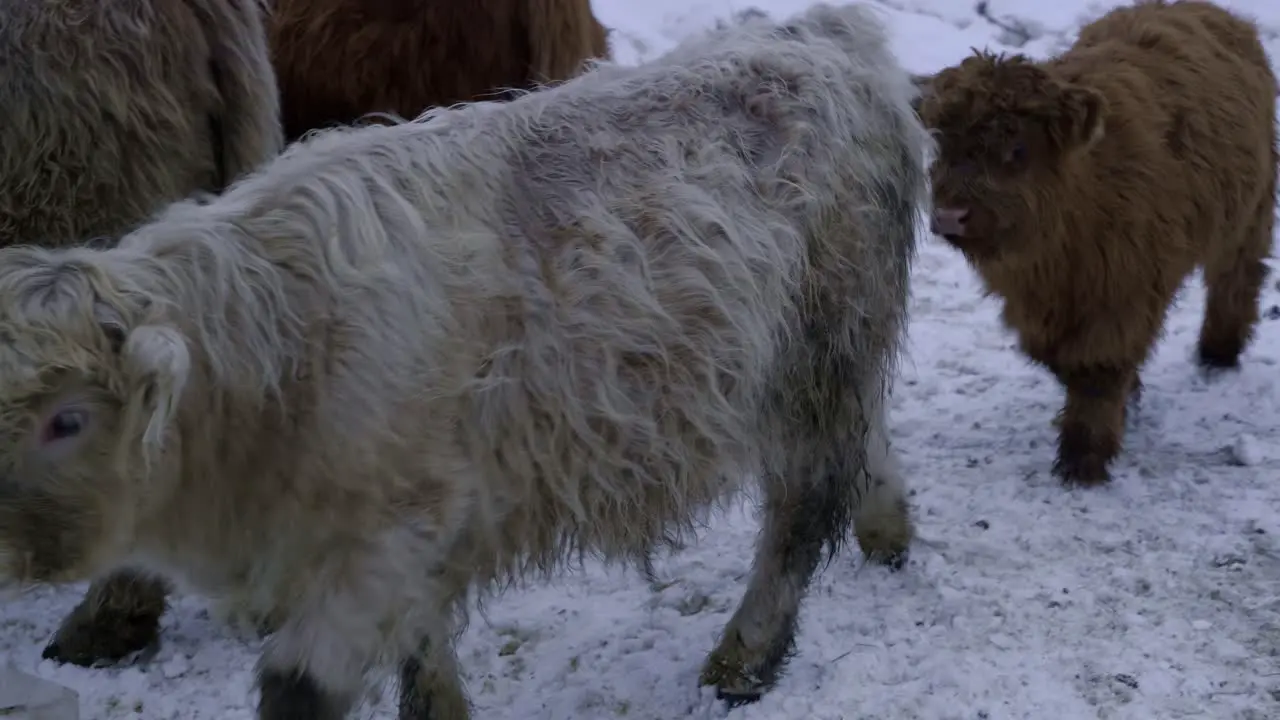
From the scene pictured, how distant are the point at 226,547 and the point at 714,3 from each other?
878 centimetres

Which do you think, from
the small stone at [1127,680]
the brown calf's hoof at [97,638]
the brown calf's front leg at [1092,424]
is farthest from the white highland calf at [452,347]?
the brown calf's front leg at [1092,424]

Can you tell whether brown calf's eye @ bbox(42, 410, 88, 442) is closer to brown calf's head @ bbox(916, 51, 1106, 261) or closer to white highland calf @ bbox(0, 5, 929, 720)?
white highland calf @ bbox(0, 5, 929, 720)

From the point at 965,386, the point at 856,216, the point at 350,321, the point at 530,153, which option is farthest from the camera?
the point at 965,386

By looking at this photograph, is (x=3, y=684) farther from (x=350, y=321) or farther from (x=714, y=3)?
(x=714, y=3)

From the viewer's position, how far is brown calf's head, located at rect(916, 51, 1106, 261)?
15.1ft

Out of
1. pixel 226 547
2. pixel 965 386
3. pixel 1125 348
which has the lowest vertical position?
pixel 965 386

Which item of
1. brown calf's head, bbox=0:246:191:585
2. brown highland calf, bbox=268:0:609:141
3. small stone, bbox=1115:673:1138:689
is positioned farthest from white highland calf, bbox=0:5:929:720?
brown highland calf, bbox=268:0:609:141

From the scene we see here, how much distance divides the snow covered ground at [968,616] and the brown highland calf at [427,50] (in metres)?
1.78

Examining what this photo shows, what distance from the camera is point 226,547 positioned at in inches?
104

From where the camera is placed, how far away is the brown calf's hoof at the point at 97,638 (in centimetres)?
381

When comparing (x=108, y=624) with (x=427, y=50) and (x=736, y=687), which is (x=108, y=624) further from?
(x=427, y=50)

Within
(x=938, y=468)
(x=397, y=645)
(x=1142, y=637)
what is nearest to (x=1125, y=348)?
(x=938, y=468)

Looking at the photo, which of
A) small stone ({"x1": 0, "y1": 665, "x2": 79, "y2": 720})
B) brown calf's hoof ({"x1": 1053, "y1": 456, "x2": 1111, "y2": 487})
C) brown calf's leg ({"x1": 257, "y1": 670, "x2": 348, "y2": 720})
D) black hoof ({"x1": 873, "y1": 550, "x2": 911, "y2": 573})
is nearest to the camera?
brown calf's leg ({"x1": 257, "y1": 670, "x2": 348, "y2": 720})

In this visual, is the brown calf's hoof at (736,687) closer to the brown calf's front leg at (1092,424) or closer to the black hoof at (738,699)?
the black hoof at (738,699)
